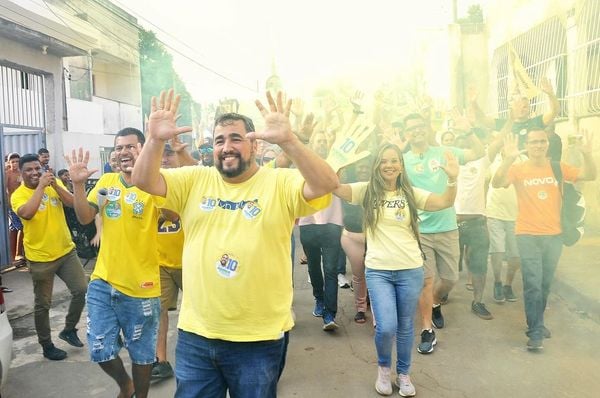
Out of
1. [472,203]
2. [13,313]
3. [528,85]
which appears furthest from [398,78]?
[13,313]

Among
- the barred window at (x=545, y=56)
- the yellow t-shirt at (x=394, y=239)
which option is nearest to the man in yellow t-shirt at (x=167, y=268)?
the yellow t-shirt at (x=394, y=239)

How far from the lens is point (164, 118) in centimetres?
217

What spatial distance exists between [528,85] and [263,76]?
3.38m

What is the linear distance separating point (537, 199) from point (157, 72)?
344 inches

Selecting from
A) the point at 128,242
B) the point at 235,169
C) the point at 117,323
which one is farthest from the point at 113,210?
the point at 235,169

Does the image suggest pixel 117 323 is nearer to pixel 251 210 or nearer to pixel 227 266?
pixel 227 266

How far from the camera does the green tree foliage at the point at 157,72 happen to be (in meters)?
9.58

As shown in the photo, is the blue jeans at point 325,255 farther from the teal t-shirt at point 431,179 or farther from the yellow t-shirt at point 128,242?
the yellow t-shirt at point 128,242

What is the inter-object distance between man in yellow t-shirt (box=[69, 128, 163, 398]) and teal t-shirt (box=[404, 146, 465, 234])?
225 centimetres

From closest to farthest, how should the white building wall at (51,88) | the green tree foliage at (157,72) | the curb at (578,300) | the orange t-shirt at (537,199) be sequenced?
the orange t-shirt at (537,199) → the curb at (578,300) → the white building wall at (51,88) → the green tree foliage at (157,72)

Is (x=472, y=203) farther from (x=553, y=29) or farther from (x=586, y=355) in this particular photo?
(x=553, y=29)

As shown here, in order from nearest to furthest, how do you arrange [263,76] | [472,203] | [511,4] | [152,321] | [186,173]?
[186,173] < [152,321] < [472,203] < [263,76] < [511,4]

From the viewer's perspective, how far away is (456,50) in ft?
31.7

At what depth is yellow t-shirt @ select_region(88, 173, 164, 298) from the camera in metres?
3.02
